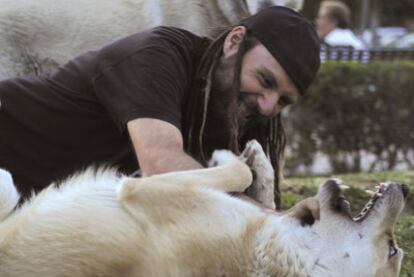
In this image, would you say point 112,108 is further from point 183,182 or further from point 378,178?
point 378,178

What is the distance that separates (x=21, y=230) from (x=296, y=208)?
1190 millimetres

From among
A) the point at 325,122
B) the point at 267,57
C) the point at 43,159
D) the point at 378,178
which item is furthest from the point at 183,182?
the point at 325,122

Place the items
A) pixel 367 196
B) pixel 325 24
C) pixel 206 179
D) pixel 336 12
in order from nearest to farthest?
pixel 206 179 → pixel 367 196 → pixel 336 12 → pixel 325 24

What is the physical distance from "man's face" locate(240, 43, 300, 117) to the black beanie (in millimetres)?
32

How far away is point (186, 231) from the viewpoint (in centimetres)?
306

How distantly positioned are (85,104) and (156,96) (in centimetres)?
55

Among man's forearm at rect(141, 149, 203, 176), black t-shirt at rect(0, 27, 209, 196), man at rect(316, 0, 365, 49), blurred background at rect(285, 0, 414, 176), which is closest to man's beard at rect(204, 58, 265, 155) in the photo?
black t-shirt at rect(0, 27, 209, 196)

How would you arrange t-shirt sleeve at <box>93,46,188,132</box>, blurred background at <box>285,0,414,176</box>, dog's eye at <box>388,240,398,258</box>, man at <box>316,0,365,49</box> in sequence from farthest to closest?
man at <box>316,0,365,49</box>, blurred background at <box>285,0,414,176</box>, t-shirt sleeve at <box>93,46,188,132</box>, dog's eye at <box>388,240,398,258</box>

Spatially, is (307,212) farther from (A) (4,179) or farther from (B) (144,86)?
(A) (4,179)

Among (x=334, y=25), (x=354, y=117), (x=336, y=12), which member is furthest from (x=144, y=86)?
(x=334, y=25)

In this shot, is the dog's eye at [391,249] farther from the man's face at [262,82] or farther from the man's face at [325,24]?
the man's face at [325,24]

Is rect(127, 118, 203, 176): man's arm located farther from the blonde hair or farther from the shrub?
the blonde hair

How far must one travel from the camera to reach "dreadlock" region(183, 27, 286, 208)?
378 centimetres

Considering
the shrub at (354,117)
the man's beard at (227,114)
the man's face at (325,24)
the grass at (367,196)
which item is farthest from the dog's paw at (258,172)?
the man's face at (325,24)
